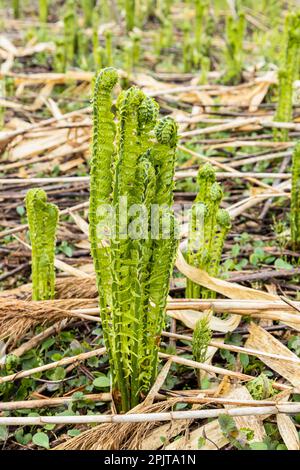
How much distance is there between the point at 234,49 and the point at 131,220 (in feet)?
11.9

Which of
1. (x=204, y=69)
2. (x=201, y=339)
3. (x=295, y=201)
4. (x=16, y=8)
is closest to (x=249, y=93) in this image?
(x=204, y=69)

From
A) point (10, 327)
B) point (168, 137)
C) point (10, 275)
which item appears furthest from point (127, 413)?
point (10, 275)

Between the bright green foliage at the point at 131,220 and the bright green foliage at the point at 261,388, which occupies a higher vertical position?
the bright green foliage at the point at 131,220

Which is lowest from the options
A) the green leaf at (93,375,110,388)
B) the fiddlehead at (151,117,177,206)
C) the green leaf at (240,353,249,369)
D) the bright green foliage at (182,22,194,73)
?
the green leaf at (93,375,110,388)

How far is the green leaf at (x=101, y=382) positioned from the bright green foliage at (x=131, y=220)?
0.67ft

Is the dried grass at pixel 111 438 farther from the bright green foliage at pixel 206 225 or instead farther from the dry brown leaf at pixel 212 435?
the bright green foliage at pixel 206 225

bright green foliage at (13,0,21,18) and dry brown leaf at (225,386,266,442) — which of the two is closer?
dry brown leaf at (225,386,266,442)

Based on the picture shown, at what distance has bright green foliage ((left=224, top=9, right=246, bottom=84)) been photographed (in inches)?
190

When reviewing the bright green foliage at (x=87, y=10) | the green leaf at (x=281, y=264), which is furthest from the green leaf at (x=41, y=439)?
the bright green foliage at (x=87, y=10)

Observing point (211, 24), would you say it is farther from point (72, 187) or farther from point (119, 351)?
point (119, 351)

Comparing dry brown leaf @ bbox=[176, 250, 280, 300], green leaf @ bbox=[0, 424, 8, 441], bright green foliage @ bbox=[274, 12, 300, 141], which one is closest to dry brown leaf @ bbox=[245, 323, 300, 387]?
dry brown leaf @ bbox=[176, 250, 280, 300]

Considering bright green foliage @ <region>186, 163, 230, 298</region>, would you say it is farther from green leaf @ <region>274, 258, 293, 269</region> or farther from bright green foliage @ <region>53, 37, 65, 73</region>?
bright green foliage @ <region>53, 37, 65, 73</region>

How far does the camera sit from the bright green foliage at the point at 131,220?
64.1 inches

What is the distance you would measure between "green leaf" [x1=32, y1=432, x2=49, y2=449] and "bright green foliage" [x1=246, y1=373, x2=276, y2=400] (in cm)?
66
